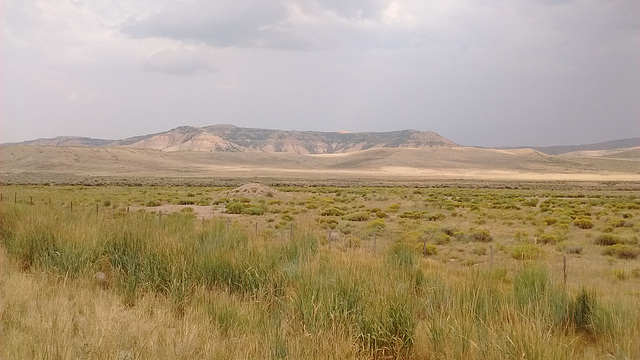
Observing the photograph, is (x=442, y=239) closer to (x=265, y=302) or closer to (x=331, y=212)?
(x=331, y=212)

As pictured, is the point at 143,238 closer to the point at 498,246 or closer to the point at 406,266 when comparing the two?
the point at 406,266

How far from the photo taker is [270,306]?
7.30 m

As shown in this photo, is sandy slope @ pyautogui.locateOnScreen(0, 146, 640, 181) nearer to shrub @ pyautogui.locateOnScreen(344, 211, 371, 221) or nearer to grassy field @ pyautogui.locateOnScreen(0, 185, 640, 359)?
shrub @ pyautogui.locateOnScreen(344, 211, 371, 221)

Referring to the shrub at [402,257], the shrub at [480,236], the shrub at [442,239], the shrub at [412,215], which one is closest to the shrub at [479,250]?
the shrub at [442,239]

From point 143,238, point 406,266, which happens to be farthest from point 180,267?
point 406,266

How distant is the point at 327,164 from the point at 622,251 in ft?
541

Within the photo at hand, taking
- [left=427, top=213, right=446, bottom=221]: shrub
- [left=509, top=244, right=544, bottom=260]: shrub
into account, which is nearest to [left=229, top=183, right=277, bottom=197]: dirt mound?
[left=427, top=213, right=446, bottom=221]: shrub

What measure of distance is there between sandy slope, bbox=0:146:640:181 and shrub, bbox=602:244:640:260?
108872 millimetres

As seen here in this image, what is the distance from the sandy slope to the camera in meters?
134

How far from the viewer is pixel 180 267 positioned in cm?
837

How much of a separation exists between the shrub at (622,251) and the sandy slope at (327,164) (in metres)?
109

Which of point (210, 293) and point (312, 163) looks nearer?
point (210, 293)

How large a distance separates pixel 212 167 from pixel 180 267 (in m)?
155

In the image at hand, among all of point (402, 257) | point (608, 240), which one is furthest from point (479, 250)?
point (402, 257)
